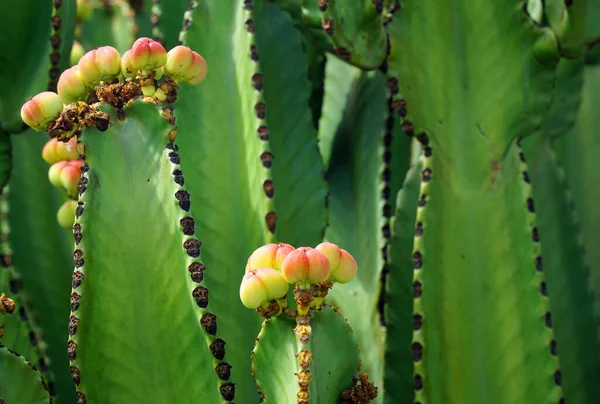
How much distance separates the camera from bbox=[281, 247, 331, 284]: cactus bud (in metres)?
1.02

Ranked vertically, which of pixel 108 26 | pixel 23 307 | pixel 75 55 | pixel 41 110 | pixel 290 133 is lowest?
pixel 23 307

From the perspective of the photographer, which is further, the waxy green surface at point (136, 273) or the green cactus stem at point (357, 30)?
the green cactus stem at point (357, 30)

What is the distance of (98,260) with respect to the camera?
1250mm

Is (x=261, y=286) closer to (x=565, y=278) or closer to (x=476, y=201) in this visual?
(x=476, y=201)

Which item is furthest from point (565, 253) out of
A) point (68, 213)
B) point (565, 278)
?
point (68, 213)

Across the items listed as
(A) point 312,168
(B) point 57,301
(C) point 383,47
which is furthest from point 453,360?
(B) point 57,301

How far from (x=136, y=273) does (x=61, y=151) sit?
0.32 meters

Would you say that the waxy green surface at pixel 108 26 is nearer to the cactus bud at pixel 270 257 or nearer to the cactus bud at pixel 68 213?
the cactus bud at pixel 68 213

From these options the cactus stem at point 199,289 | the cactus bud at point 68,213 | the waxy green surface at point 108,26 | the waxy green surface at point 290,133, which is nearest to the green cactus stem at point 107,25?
the waxy green surface at point 108,26

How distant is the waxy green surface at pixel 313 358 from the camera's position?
1.08 metres

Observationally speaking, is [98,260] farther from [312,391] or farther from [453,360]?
[453,360]

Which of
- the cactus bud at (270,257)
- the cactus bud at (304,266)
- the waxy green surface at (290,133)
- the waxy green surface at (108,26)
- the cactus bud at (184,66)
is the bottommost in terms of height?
the cactus bud at (304,266)

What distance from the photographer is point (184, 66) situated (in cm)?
125

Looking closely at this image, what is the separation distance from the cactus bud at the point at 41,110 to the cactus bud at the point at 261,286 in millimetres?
416
